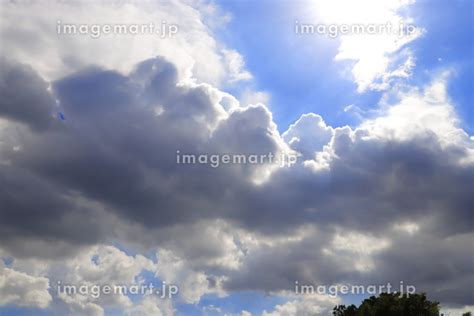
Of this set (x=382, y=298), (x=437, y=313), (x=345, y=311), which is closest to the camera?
(x=437, y=313)

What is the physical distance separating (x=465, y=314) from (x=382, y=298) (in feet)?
50.0

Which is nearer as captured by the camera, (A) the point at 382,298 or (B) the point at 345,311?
(A) the point at 382,298

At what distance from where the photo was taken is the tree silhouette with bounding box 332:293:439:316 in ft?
303

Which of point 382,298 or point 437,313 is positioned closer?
point 437,313

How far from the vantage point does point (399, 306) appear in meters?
94.1

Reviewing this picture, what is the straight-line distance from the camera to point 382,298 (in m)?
98.8

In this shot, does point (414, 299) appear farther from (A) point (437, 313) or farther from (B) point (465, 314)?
(B) point (465, 314)

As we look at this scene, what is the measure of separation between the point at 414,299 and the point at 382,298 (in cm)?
685

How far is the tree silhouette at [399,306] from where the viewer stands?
92.2 m

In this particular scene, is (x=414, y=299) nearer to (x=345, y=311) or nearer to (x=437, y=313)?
(x=437, y=313)

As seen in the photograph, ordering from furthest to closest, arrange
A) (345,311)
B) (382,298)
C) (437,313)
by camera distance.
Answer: (345,311) → (382,298) → (437,313)

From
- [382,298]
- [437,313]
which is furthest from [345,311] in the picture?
[437,313]

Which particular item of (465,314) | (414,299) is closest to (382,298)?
(414,299)

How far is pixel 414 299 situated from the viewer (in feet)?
307
